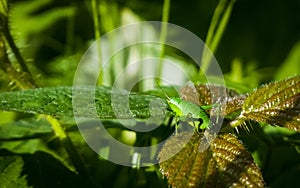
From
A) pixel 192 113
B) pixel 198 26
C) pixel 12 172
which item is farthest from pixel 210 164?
pixel 198 26

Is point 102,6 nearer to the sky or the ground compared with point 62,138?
nearer to the sky

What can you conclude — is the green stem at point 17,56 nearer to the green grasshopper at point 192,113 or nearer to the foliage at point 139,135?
the foliage at point 139,135

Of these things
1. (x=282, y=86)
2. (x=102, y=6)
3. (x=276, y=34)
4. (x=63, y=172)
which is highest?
(x=276, y=34)

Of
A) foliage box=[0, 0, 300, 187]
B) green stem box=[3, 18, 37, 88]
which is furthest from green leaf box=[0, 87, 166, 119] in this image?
green stem box=[3, 18, 37, 88]

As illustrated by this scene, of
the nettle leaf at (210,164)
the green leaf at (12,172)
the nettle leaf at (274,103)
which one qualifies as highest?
the nettle leaf at (274,103)

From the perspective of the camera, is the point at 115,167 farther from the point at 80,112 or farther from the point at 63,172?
the point at 80,112

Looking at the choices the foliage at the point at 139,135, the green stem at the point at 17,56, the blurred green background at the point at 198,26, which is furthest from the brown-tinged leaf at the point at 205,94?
the blurred green background at the point at 198,26

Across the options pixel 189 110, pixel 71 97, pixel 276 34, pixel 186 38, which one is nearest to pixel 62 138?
pixel 71 97

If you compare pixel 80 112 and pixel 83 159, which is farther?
pixel 83 159
